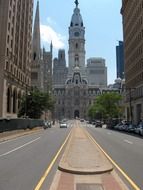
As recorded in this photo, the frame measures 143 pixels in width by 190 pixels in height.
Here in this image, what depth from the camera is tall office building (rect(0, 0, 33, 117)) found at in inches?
2576

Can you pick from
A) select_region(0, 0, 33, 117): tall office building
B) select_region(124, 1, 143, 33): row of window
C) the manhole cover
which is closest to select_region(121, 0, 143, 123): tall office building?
select_region(124, 1, 143, 33): row of window

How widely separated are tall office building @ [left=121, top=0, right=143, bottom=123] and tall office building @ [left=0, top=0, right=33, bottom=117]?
89.5 ft

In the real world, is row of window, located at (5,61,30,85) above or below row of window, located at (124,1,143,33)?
below

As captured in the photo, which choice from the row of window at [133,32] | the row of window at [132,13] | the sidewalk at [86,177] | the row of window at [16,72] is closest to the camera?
the sidewalk at [86,177]

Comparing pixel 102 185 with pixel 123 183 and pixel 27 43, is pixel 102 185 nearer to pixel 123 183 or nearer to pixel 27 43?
pixel 123 183

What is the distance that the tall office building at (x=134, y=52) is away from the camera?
70812 mm

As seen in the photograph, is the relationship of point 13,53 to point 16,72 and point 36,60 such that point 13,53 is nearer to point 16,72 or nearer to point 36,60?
point 16,72

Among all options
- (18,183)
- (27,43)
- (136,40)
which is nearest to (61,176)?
(18,183)

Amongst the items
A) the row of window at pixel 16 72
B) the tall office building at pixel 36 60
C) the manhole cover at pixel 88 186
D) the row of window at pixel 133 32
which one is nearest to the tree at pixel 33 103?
the row of window at pixel 16 72

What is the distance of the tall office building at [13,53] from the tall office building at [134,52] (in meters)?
27.3

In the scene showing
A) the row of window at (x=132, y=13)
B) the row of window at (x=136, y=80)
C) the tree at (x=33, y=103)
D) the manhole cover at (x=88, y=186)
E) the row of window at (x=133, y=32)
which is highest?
the row of window at (x=132, y=13)

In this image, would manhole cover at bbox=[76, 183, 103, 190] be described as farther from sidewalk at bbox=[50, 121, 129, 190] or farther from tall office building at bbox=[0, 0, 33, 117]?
tall office building at bbox=[0, 0, 33, 117]

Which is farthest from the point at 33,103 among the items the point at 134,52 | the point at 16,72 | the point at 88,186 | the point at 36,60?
the point at 88,186

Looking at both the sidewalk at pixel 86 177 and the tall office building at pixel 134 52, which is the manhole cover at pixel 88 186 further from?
the tall office building at pixel 134 52
